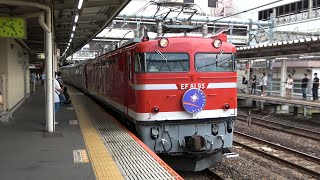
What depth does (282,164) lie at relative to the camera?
10055mm

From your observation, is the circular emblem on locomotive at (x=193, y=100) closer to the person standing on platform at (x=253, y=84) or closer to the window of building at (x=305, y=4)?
the person standing on platform at (x=253, y=84)

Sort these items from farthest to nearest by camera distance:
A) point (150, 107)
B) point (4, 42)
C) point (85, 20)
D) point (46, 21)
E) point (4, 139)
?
point (85, 20)
point (4, 42)
point (46, 21)
point (4, 139)
point (150, 107)

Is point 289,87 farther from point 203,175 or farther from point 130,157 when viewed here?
point 130,157

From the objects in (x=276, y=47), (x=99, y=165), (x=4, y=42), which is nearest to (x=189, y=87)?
(x=99, y=165)

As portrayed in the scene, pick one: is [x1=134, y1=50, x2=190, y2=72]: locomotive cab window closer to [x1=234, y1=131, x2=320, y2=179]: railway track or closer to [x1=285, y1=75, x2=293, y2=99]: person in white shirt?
[x1=234, y1=131, x2=320, y2=179]: railway track

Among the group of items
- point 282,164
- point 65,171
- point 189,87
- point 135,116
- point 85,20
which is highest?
point 85,20

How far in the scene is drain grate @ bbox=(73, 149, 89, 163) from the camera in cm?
652

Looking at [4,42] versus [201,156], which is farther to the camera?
[4,42]

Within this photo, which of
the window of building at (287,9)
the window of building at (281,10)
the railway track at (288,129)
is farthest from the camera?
the window of building at (281,10)

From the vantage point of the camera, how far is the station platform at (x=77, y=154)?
5.78m

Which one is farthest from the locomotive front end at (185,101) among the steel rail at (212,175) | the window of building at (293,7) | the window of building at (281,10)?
the window of building at (281,10)

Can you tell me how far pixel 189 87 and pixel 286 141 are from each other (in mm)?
6594

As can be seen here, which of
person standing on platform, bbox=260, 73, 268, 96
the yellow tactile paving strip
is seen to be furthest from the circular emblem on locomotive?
person standing on platform, bbox=260, 73, 268, 96

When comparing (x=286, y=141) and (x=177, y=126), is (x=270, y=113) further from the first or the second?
(x=177, y=126)
